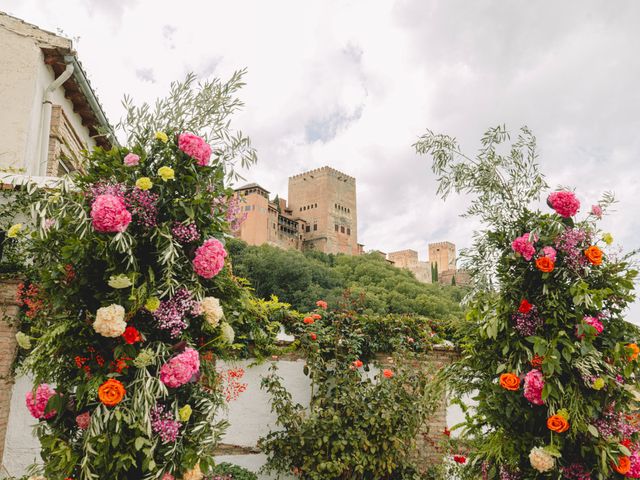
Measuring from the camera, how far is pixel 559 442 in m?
2.51

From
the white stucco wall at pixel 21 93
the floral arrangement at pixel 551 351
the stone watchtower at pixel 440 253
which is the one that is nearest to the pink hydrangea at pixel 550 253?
the floral arrangement at pixel 551 351

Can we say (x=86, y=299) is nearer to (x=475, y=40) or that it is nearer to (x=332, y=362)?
(x=332, y=362)

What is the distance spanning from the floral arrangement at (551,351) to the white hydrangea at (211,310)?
1.56 m

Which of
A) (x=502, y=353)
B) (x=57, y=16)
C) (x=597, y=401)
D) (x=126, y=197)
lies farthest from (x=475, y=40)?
(x=57, y=16)

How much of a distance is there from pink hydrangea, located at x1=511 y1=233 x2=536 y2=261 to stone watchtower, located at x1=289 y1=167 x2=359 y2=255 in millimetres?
46848

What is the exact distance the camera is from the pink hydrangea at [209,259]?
2.30 meters

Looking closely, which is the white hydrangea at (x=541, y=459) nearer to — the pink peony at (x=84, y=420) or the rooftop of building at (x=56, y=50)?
the pink peony at (x=84, y=420)

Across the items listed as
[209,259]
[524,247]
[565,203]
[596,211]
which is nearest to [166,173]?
[209,259]

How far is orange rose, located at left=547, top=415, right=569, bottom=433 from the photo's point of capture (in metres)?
2.42

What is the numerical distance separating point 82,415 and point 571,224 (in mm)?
2826

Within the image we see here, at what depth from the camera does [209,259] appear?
7.57 feet

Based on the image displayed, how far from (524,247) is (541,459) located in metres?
1.13

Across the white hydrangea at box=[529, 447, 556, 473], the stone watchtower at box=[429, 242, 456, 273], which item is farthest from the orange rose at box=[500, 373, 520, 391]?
the stone watchtower at box=[429, 242, 456, 273]

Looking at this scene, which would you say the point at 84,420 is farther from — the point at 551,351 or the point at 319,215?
the point at 319,215
